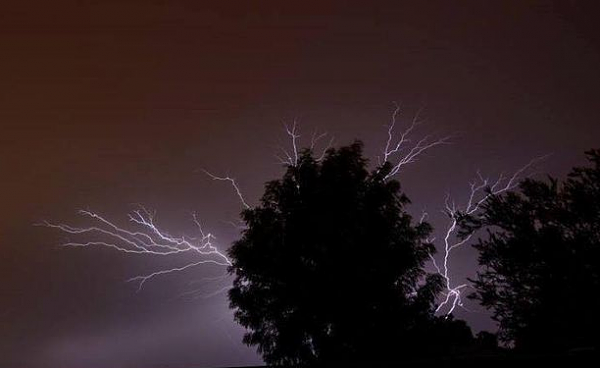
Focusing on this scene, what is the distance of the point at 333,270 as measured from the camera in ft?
33.0

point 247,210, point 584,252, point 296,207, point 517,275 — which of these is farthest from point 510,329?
point 247,210

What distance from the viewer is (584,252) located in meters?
6.78

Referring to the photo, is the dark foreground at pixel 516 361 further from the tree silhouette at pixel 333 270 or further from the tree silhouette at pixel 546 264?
the tree silhouette at pixel 333 270

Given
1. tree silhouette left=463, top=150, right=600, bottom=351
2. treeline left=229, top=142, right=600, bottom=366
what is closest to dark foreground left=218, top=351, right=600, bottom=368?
tree silhouette left=463, top=150, right=600, bottom=351

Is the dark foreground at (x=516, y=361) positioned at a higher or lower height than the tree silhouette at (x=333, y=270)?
lower

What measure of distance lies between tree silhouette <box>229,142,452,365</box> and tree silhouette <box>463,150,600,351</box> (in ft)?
8.44

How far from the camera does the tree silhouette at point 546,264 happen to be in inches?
261

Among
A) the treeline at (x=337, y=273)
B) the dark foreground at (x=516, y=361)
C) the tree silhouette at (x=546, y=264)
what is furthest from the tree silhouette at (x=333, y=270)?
the dark foreground at (x=516, y=361)

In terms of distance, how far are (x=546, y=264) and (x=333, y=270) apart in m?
4.03

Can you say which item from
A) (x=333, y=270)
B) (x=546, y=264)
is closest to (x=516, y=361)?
(x=546, y=264)

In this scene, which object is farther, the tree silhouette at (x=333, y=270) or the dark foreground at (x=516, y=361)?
the tree silhouette at (x=333, y=270)

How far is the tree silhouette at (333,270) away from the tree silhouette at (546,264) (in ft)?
8.44

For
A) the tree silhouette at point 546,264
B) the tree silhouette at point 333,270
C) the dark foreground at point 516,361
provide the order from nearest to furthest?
the dark foreground at point 516,361
the tree silhouette at point 546,264
the tree silhouette at point 333,270

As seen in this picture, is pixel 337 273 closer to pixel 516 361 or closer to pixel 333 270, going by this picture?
pixel 333 270
